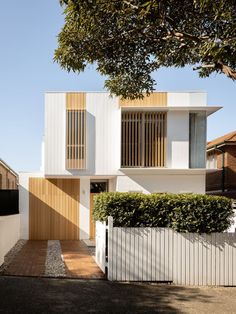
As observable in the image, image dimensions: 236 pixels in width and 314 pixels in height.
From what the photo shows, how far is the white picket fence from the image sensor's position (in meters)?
10.0

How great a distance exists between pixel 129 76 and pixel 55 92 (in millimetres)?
6972

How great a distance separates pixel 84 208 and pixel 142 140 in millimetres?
4393

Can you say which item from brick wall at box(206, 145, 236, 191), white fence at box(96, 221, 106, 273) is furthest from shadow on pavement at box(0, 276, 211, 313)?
brick wall at box(206, 145, 236, 191)

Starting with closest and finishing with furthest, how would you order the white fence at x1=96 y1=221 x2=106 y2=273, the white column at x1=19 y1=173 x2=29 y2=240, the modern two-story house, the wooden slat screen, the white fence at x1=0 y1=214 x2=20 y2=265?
the white fence at x1=96 y1=221 x2=106 y2=273
the white fence at x1=0 y1=214 x2=20 y2=265
the modern two-story house
the wooden slat screen
the white column at x1=19 y1=173 x2=29 y2=240

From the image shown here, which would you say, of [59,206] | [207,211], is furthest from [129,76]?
[59,206]

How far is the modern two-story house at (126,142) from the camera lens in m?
17.3

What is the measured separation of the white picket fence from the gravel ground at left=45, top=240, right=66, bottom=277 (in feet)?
5.28

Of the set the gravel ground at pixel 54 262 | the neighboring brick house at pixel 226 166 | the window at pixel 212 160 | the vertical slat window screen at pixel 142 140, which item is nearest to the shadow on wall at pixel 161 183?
the vertical slat window screen at pixel 142 140

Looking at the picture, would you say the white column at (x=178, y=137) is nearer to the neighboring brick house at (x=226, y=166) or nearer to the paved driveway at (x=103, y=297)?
the neighboring brick house at (x=226, y=166)

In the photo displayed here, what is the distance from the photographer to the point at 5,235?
42.5ft

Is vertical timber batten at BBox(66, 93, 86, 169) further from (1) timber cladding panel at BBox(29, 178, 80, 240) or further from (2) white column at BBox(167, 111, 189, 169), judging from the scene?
(2) white column at BBox(167, 111, 189, 169)

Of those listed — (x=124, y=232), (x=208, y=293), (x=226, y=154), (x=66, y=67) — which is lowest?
(x=208, y=293)

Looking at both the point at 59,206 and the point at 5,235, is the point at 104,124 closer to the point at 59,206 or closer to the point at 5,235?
the point at 59,206

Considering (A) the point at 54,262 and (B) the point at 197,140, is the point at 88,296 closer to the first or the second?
(A) the point at 54,262
